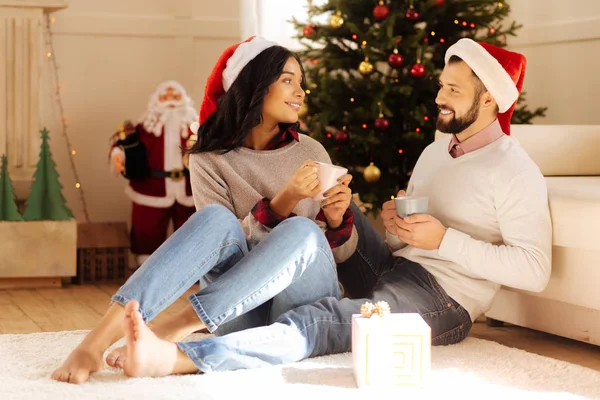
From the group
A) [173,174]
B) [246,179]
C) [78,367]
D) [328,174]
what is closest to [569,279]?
[328,174]

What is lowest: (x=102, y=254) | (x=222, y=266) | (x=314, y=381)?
(x=102, y=254)

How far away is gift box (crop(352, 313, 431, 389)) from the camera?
6.24 ft

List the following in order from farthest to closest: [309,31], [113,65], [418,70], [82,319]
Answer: [113,65] < [309,31] < [418,70] < [82,319]

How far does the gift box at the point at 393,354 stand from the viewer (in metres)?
1.90

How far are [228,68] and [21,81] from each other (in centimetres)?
187

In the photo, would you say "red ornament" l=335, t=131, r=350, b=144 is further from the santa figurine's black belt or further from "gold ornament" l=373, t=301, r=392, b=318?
"gold ornament" l=373, t=301, r=392, b=318

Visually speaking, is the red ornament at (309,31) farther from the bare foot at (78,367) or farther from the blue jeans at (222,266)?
the bare foot at (78,367)

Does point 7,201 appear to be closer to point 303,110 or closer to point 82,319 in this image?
point 82,319

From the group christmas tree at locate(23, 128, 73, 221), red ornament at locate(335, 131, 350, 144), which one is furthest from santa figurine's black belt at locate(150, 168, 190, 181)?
red ornament at locate(335, 131, 350, 144)

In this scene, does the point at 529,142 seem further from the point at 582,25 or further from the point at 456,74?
the point at 582,25

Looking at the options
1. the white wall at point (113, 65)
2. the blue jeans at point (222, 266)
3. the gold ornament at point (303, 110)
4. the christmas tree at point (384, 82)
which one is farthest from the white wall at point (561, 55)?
the blue jeans at point (222, 266)

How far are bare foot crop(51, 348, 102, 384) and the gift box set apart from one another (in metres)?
0.58

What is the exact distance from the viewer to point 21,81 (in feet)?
13.1

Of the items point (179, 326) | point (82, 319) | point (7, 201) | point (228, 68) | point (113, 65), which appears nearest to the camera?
point (179, 326)
